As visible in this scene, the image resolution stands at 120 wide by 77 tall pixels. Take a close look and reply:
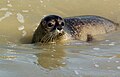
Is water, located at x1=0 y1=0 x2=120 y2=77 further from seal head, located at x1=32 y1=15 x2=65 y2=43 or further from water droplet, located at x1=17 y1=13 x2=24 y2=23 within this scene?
seal head, located at x1=32 y1=15 x2=65 y2=43

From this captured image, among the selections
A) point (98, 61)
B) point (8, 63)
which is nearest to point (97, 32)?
point (98, 61)

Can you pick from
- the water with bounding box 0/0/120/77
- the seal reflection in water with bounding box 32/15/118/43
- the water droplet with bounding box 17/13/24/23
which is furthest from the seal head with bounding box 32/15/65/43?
the water droplet with bounding box 17/13/24/23

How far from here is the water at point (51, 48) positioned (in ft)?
14.8

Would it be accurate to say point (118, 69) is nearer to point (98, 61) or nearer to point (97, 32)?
point (98, 61)

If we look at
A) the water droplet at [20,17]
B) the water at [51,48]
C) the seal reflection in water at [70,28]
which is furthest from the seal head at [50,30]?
the water droplet at [20,17]

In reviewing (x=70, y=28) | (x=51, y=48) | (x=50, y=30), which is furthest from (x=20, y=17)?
(x=51, y=48)

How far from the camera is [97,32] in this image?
806cm

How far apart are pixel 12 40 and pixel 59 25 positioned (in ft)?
3.25

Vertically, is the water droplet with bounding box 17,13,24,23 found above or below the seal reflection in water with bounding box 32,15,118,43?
above

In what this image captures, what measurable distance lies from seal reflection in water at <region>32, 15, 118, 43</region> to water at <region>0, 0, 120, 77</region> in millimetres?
284

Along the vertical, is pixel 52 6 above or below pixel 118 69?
above

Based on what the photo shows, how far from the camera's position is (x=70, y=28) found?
7.69 metres

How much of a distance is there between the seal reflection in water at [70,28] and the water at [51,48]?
28 cm

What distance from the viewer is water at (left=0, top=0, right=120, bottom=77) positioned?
14.8 ft
